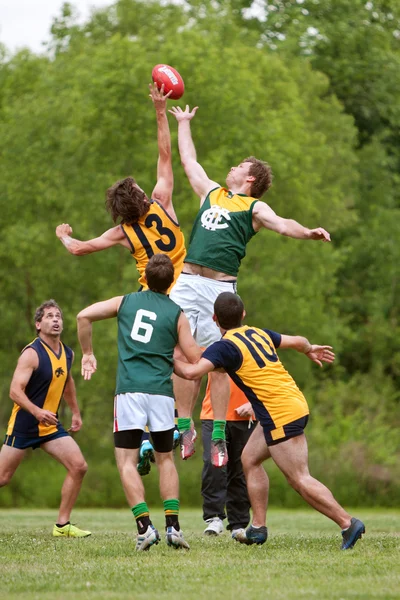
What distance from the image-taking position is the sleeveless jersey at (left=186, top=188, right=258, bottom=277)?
10.3 m

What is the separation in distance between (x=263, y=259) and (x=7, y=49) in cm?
1516

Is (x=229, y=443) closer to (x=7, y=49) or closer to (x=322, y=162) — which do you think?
(x=322, y=162)

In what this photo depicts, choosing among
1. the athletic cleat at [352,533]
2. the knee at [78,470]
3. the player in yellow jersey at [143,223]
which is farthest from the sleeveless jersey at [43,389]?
the athletic cleat at [352,533]

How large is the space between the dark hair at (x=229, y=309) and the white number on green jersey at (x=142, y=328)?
20.4 inches

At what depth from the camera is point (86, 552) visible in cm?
881

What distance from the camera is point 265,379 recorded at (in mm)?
8938

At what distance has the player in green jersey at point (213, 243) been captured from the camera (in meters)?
10.3

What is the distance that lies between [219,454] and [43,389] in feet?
9.30

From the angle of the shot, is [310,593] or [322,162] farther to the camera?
[322,162]

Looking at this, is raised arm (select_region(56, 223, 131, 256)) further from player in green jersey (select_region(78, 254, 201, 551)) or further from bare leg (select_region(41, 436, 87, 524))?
bare leg (select_region(41, 436, 87, 524))

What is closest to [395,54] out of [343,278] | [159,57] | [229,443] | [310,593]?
[343,278]

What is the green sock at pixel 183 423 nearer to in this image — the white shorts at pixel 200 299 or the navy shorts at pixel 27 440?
the white shorts at pixel 200 299

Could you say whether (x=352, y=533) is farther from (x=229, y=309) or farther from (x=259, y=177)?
(x=259, y=177)

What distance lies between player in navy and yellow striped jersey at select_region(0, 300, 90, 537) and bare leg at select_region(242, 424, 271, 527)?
2.35m
